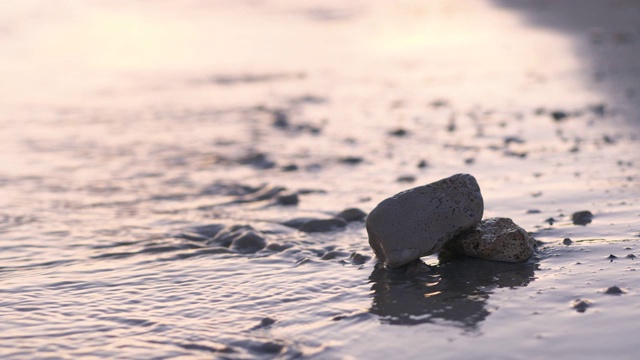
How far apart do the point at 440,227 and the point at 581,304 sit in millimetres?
962

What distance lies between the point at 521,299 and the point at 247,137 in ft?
20.0

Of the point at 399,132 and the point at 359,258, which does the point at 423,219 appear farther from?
the point at 399,132

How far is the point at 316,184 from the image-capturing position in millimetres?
→ 7211

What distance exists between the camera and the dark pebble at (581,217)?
5.20 m

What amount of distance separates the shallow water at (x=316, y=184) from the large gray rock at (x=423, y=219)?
0.12 meters

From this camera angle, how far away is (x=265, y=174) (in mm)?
7766

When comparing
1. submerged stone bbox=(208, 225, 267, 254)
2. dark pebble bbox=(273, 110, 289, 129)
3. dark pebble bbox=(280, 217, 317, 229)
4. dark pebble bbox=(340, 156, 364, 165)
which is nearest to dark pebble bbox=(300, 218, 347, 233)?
dark pebble bbox=(280, 217, 317, 229)

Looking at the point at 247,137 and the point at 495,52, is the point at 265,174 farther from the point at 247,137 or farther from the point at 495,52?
the point at 495,52

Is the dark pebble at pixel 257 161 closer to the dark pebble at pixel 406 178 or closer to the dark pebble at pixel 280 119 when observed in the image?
the dark pebble at pixel 406 178

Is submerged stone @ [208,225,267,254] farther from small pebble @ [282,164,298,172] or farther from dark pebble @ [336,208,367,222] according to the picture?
small pebble @ [282,164,298,172]

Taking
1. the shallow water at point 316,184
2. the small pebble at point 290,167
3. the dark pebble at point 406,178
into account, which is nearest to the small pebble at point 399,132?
the shallow water at point 316,184

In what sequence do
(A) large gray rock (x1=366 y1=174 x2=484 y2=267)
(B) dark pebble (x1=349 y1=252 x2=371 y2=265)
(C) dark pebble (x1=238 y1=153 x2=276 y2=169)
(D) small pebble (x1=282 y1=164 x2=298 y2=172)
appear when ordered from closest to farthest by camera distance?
(A) large gray rock (x1=366 y1=174 x2=484 y2=267)
(B) dark pebble (x1=349 y1=252 x2=371 y2=265)
(D) small pebble (x1=282 y1=164 x2=298 y2=172)
(C) dark pebble (x1=238 y1=153 x2=276 y2=169)

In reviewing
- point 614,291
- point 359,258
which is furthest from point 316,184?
point 614,291

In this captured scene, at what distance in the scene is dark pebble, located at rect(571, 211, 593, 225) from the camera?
17.1ft
